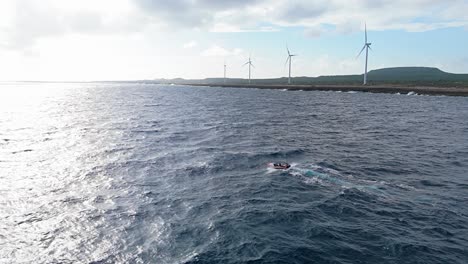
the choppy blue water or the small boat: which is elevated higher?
the small boat

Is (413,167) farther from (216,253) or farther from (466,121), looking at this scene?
(466,121)

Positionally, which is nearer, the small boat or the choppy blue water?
the choppy blue water

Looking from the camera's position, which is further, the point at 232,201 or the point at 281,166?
the point at 281,166

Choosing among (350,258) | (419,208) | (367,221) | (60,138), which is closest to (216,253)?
(350,258)

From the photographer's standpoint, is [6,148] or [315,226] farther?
[6,148]

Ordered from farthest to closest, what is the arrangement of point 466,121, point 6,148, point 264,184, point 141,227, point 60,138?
point 466,121
point 60,138
point 6,148
point 264,184
point 141,227

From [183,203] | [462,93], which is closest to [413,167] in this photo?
[183,203]

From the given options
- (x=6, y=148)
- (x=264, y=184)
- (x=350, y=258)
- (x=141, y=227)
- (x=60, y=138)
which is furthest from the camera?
(x=60, y=138)

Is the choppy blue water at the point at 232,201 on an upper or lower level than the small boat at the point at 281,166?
lower

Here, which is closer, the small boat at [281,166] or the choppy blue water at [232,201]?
the choppy blue water at [232,201]

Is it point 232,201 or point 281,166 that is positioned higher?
point 281,166
